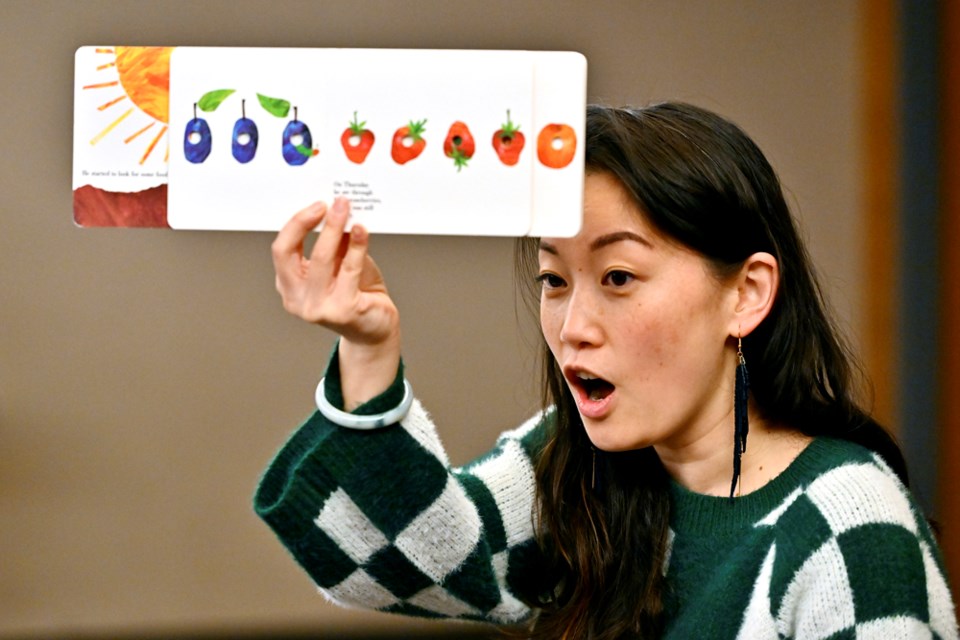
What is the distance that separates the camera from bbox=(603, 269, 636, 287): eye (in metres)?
1.26

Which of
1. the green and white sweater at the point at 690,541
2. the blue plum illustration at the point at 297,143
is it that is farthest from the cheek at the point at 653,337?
the blue plum illustration at the point at 297,143

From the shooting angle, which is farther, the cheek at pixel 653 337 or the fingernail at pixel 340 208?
the cheek at pixel 653 337

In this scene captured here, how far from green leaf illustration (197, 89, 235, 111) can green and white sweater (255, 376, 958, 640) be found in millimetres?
348

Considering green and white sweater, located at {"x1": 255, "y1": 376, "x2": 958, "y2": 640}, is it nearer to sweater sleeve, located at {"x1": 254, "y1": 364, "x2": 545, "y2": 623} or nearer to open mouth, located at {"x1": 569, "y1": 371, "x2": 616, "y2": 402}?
sweater sleeve, located at {"x1": 254, "y1": 364, "x2": 545, "y2": 623}

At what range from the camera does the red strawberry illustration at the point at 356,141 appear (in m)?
1.05

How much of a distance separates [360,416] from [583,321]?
0.27m

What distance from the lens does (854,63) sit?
9.53 ft

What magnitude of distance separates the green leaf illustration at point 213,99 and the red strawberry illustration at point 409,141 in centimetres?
17

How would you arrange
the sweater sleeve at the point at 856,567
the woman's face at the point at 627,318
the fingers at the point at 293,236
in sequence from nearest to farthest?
the fingers at the point at 293,236
the sweater sleeve at the point at 856,567
the woman's face at the point at 627,318

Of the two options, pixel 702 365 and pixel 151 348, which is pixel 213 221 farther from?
pixel 151 348

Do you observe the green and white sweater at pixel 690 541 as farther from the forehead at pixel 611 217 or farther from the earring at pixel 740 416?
the forehead at pixel 611 217

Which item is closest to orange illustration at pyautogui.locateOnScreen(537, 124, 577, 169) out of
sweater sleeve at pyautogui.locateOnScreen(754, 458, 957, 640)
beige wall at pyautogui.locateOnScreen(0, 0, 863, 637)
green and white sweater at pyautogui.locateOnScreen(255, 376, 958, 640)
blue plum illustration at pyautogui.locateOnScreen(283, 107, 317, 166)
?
blue plum illustration at pyautogui.locateOnScreen(283, 107, 317, 166)

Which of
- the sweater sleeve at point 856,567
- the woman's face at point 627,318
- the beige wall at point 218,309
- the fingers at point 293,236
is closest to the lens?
the fingers at point 293,236

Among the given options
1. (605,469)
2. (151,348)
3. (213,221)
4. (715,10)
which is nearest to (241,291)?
(151,348)
